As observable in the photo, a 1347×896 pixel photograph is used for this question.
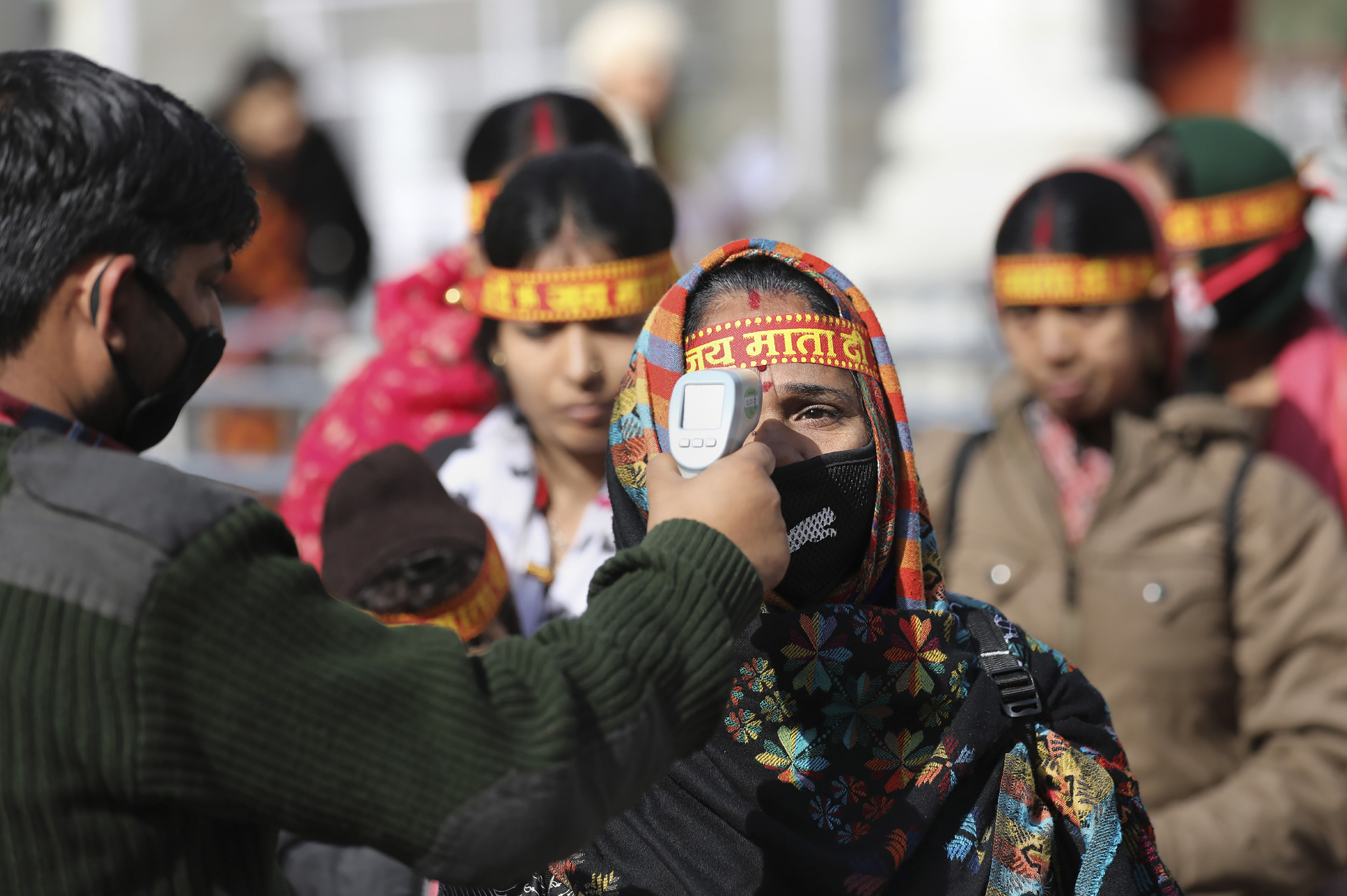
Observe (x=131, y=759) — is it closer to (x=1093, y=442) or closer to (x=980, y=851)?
(x=980, y=851)

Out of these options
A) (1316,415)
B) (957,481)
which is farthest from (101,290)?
(1316,415)

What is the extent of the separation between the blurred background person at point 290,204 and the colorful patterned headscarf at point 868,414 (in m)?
5.44

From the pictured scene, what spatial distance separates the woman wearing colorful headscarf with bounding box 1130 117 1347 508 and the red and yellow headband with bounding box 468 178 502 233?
1815mm

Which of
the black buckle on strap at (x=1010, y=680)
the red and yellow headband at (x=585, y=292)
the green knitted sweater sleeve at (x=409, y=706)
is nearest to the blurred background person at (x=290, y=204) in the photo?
the red and yellow headband at (x=585, y=292)

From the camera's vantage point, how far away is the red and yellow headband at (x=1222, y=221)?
378 centimetres

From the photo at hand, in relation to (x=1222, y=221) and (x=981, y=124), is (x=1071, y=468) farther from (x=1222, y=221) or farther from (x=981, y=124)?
(x=981, y=124)

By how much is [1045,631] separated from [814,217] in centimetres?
627

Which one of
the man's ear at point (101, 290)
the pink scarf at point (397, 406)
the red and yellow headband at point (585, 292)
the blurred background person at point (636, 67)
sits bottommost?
the pink scarf at point (397, 406)

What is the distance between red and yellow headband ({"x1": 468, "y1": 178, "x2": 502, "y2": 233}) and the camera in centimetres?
343

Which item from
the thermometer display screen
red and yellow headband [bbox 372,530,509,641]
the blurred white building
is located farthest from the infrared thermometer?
the blurred white building

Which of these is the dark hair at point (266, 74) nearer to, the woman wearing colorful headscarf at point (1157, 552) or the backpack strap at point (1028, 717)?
the woman wearing colorful headscarf at point (1157, 552)

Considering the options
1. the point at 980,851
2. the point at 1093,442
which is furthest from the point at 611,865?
the point at 1093,442

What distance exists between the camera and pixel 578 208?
110 inches

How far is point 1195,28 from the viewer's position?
13180 millimetres
